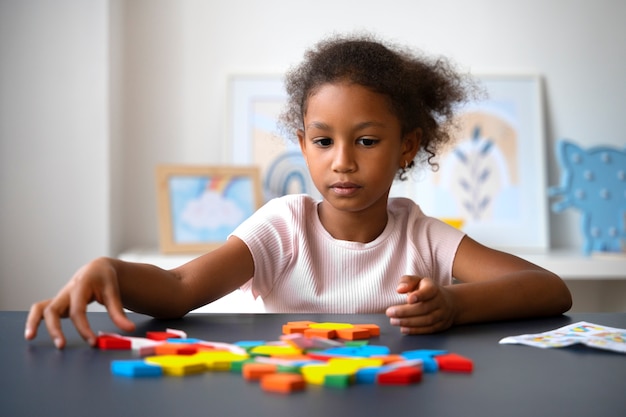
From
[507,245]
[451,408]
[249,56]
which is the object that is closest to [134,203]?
[249,56]

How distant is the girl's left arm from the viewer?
3.55 ft

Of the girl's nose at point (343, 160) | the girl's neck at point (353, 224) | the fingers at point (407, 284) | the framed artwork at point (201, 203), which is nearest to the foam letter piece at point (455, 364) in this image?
the fingers at point (407, 284)

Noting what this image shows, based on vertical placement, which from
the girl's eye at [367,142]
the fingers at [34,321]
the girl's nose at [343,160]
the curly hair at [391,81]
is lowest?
the fingers at [34,321]

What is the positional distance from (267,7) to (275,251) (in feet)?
6.22

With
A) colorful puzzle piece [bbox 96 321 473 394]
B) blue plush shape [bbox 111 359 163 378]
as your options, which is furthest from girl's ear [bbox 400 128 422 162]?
blue plush shape [bbox 111 359 163 378]

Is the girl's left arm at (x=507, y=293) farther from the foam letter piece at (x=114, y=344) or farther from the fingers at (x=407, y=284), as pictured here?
the foam letter piece at (x=114, y=344)

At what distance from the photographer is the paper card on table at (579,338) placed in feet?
2.87

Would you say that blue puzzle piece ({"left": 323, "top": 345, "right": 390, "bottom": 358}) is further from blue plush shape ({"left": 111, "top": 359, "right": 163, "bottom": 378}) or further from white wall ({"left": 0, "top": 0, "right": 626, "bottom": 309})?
white wall ({"left": 0, "top": 0, "right": 626, "bottom": 309})

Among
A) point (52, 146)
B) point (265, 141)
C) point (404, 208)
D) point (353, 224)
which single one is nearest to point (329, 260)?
point (353, 224)

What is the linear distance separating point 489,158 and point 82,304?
2375 mm

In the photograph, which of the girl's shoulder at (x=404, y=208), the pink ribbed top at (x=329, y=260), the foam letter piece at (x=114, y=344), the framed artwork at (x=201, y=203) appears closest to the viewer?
the foam letter piece at (x=114, y=344)

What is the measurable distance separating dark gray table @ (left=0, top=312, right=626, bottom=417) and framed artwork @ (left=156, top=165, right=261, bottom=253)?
6.29ft

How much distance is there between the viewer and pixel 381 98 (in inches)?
54.6

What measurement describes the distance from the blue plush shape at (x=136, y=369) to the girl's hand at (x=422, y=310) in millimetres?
352
